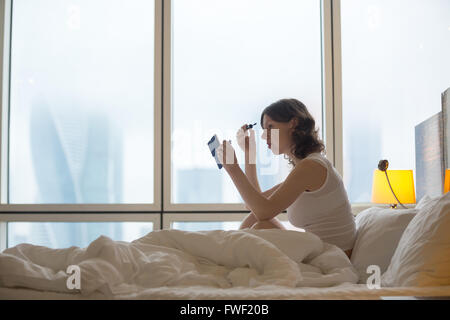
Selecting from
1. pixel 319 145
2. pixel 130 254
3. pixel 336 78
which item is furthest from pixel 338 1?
pixel 130 254

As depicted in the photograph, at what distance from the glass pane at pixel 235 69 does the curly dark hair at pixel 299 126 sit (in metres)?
1.50

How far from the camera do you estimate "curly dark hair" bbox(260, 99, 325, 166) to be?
1.93 metres

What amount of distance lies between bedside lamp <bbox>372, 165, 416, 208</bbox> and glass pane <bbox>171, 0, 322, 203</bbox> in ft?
2.83

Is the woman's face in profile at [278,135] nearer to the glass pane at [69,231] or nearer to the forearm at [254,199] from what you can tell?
the forearm at [254,199]

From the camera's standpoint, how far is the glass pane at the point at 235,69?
3475mm

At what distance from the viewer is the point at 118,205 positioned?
11.0 ft

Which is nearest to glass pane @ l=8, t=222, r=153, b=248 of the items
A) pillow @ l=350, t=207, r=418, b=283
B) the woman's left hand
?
the woman's left hand

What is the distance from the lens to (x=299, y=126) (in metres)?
1.94

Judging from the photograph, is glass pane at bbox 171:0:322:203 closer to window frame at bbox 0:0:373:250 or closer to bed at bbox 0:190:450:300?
window frame at bbox 0:0:373:250

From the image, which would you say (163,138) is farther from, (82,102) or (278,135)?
(278,135)

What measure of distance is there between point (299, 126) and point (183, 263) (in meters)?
0.95

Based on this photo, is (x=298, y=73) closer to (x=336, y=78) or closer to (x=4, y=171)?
(x=336, y=78)

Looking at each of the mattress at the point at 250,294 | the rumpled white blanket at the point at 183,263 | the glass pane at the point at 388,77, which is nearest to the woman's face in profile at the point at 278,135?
the rumpled white blanket at the point at 183,263

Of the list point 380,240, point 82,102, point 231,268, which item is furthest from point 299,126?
point 82,102
